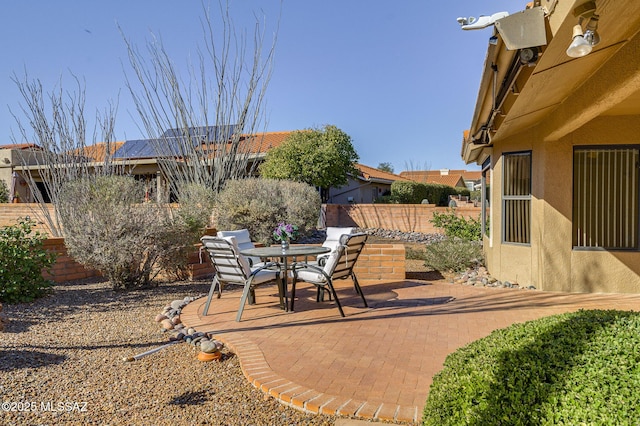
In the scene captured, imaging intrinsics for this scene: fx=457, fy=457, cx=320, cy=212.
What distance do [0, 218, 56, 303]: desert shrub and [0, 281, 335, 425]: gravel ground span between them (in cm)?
68

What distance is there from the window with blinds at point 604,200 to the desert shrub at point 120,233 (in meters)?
6.37

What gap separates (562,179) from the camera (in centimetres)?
698

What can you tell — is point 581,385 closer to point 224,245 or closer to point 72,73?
point 224,245

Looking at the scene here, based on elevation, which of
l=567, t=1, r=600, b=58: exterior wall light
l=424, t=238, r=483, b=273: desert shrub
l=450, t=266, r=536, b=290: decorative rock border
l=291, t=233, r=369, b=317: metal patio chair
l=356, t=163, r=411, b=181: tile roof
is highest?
l=356, t=163, r=411, b=181: tile roof

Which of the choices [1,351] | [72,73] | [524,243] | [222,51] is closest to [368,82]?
[222,51]

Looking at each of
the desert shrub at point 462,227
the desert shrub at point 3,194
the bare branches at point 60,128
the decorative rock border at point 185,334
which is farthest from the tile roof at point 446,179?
the decorative rock border at point 185,334

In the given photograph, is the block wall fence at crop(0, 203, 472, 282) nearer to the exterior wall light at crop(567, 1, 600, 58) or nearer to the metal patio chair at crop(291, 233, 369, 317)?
the metal patio chair at crop(291, 233, 369, 317)

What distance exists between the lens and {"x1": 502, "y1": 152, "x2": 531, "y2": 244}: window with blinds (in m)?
7.64

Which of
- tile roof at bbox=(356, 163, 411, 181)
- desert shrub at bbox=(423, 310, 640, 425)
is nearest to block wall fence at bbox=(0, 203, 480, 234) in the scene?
tile roof at bbox=(356, 163, 411, 181)

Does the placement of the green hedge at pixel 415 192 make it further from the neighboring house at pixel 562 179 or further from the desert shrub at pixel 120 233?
the desert shrub at pixel 120 233

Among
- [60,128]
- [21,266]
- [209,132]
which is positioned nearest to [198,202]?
[209,132]

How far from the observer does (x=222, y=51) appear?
13211 mm

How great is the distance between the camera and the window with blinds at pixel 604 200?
22.9 feet

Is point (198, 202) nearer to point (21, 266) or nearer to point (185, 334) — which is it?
point (21, 266)
